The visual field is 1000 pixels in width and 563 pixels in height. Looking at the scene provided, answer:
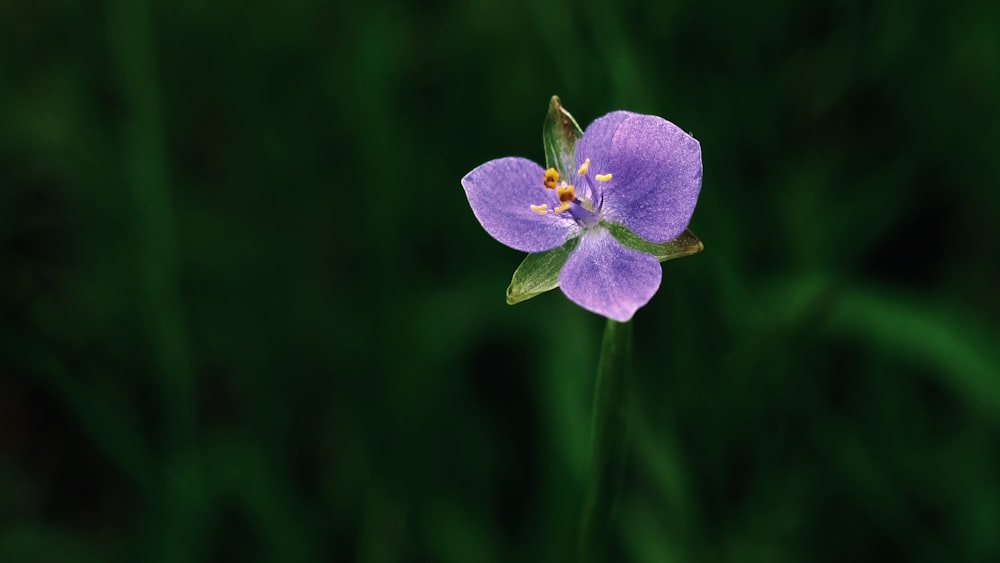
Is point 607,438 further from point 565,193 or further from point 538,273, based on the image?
point 565,193

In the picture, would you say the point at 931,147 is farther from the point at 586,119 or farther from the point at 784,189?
the point at 586,119

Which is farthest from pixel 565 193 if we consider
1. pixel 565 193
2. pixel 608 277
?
pixel 608 277

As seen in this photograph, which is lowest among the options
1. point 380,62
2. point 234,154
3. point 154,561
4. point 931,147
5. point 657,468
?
point 154,561

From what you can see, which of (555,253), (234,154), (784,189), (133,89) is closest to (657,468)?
(784,189)

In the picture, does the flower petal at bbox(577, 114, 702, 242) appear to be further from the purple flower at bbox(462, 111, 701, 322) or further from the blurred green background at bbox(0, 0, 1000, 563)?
the blurred green background at bbox(0, 0, 1000, 563)

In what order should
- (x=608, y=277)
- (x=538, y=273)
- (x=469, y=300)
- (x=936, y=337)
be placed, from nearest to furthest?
(x=608, y=277) → (x=538, y=273) → (x=936, y=337) → (x=469, y=300)

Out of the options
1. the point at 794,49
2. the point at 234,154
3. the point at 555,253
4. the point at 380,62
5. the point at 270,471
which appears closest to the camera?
the point at 555,253
